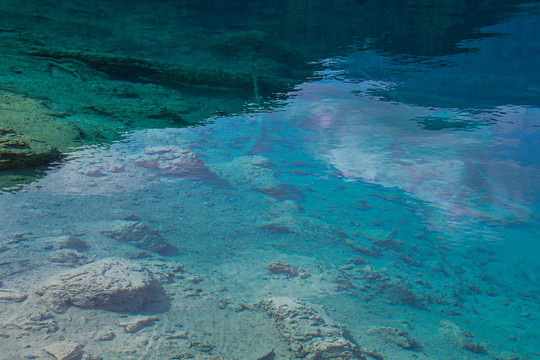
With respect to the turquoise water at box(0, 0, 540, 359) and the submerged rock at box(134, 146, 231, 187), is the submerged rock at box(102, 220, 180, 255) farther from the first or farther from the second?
the submerged rock at box(134, 146, 231, 187)

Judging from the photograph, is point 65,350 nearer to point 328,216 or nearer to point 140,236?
point 140,236

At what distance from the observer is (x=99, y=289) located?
1.83 metres

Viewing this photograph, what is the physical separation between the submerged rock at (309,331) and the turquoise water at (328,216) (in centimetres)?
7

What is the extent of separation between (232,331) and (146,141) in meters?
2.12

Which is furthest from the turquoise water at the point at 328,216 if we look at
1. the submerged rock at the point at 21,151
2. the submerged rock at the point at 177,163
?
the submerged rock at the point at 21,151

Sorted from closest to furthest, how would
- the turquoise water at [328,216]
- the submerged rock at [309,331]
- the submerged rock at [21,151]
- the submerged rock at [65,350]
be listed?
the submerged rock at [65,350]
the submerged rock at [309,331]
the turquoise water at [328,216]
the submerged rock at [21,151]

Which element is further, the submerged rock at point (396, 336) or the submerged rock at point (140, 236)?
the submerged rock at point (140, 236)

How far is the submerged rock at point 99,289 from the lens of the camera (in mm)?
1787

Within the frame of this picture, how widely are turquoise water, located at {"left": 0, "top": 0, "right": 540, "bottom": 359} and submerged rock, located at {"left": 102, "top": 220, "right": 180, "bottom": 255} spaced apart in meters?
0.04

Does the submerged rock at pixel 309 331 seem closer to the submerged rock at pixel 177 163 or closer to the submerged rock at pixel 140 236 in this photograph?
the submerged rock at pixel 140 236

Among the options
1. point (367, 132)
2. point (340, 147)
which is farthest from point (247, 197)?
point (367, 132)

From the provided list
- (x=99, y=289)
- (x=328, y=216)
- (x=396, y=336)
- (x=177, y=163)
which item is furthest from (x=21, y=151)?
(x=396, y=336)

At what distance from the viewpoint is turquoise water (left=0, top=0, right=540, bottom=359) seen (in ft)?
6.55

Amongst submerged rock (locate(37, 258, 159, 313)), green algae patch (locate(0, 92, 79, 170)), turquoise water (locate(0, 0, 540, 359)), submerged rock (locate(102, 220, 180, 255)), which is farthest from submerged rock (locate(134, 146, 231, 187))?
submerged rock (locate(37, 258, 159, 313))
